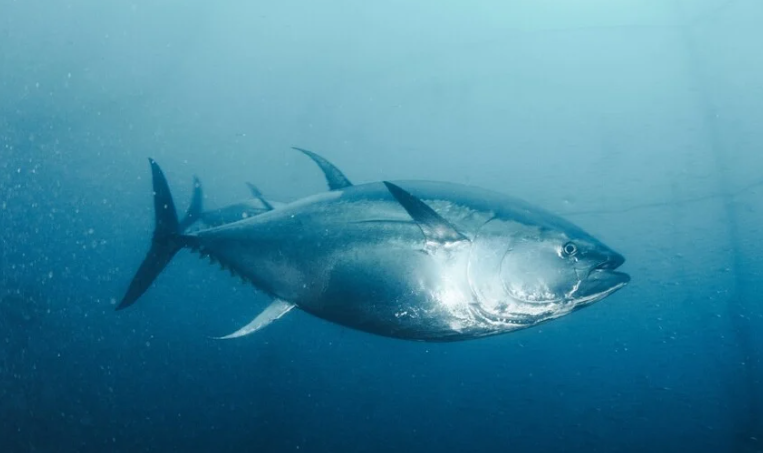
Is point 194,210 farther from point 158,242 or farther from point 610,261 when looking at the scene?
point 610,261

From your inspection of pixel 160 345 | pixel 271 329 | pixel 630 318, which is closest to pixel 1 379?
pixel 271 329

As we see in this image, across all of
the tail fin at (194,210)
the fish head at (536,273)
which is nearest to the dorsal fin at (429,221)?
the fish head at (536,273)

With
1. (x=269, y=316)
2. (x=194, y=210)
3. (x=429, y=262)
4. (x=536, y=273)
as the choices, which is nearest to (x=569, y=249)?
(x=536, y=273)

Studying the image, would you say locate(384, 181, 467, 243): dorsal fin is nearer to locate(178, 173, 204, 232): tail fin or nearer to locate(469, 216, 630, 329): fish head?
locate(469, 216, 630, 329): fish head

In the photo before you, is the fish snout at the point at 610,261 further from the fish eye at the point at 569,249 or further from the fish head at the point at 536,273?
the fish eye at the point at 569,249

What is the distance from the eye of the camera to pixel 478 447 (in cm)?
1452

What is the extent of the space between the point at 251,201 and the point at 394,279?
400 centimetres

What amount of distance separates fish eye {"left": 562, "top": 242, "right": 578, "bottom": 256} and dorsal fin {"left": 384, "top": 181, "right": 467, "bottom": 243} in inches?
14.5

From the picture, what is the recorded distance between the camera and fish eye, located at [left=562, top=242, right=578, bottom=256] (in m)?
1.67

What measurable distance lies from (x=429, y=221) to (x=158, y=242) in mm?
1886

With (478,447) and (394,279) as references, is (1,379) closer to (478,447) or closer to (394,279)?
(478,447)

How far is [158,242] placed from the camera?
9.11 feet

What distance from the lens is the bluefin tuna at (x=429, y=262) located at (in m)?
→ 1.65

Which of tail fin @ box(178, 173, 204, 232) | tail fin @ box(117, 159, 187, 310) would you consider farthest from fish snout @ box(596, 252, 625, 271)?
tail fin @ box(178, 173, 204, 232)
